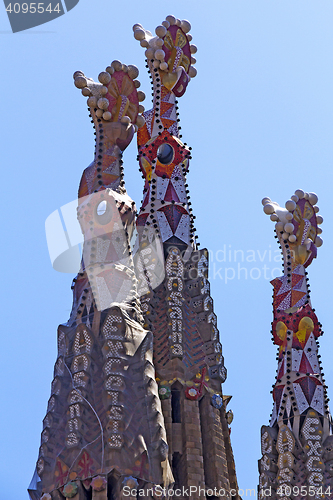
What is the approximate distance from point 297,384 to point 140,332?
6421mm

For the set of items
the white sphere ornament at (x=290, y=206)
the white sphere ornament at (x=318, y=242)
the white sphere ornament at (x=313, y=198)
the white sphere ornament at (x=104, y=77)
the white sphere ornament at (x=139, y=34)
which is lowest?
the white sphere ornament at (x=104, y=77)

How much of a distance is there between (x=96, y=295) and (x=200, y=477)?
4.59 m

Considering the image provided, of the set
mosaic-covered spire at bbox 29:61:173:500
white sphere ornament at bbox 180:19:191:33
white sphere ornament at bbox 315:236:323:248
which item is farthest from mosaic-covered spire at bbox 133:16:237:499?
mosaic-covered spire at bbox 29:61:173:500

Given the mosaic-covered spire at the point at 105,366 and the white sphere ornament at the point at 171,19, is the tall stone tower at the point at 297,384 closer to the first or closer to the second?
the white sphere ornament at the point at 171,19

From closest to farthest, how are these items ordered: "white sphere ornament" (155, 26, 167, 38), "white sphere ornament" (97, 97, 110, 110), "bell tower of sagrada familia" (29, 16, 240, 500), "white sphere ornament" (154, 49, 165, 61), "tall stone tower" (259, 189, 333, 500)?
"bell tower of sagrada familia" (29, 16, 240, 500) → "white sphere ornament" (97, 97, 110, 110) → "tall stone tower" (259, 189, 333, 500) → "white sphere ornament" (154, 49, 165, 61) → "white sphere ornament" (155, 26, 167, 38)

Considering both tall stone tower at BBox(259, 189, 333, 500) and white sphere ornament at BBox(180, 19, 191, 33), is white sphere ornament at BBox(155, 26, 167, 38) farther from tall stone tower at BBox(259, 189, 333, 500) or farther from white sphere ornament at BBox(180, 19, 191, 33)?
tall stone tower at BBox(259, 189, 333, 500)

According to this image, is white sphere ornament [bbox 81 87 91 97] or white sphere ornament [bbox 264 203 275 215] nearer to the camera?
white sphere ornament [bbox 81 87 91 97]

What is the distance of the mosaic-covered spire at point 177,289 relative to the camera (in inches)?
537

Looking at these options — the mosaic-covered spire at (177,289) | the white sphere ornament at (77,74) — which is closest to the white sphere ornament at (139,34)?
the mosaic-covered spire at (177,289)

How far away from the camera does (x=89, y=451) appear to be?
8883 millimetres

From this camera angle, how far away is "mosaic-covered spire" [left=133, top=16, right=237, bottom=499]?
13.6 meters

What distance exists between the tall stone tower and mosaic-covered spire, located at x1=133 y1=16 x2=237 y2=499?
3.96 feet

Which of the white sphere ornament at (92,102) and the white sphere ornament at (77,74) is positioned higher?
the white sphere ornament at (77,74)

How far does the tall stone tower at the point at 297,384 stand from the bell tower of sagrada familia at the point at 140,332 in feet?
0.70
